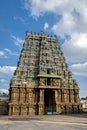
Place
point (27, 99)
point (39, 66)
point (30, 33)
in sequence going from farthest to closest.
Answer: point (30, 33)
point (39, 66)
point (27, 99)

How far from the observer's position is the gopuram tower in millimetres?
40062

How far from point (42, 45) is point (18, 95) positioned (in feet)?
51.3

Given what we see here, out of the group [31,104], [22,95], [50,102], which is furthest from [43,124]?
[50,102]

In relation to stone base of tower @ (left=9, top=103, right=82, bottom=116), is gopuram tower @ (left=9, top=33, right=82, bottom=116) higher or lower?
higher

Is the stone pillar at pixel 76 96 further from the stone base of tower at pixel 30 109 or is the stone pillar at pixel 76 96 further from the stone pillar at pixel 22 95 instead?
the stone pillar at pixel 22 95

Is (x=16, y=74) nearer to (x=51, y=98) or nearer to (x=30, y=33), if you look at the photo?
(x=51, y=98)

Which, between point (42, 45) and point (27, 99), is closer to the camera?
point (27, 99)

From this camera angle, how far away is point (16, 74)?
4297cm

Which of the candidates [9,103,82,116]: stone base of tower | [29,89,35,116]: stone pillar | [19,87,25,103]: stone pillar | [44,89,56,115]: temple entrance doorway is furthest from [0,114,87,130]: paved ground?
[44,89,56,115]: temple entrance doorway

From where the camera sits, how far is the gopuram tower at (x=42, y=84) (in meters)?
40.1

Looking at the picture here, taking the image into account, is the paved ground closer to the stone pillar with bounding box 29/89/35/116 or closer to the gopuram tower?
the stone pillar with bounding box 29/89/35/116

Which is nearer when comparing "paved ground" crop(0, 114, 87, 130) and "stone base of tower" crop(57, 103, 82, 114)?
"paved ground" crop(0, 114, 87, 130)

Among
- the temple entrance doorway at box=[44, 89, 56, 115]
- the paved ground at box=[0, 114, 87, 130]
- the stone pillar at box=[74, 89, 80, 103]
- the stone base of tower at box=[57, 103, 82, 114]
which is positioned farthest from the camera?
the stone pillar at box=[74, 89, 80, 103]

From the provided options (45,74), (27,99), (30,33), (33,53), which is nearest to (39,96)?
(27,99)
